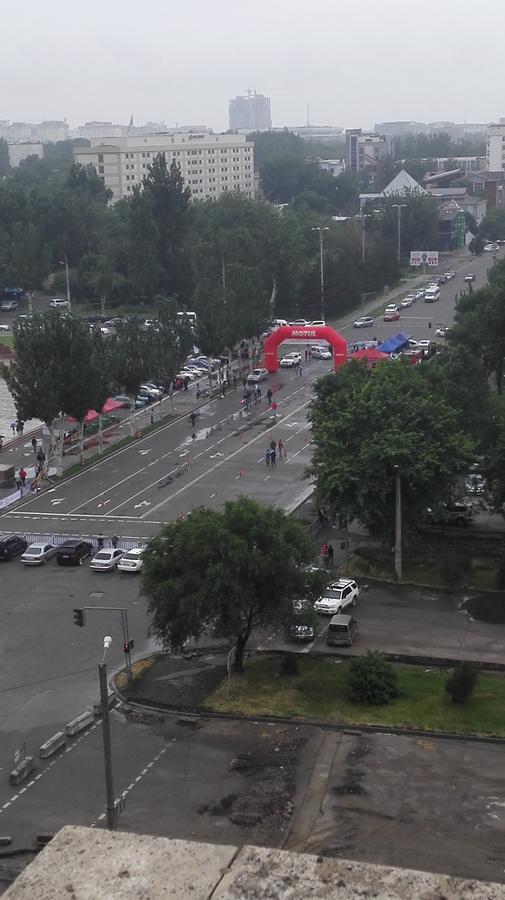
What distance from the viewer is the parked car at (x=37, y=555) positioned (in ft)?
116

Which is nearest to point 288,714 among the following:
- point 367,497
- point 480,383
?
point 367,497

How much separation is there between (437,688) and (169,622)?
6.25m

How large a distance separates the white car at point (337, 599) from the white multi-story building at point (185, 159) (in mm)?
115178

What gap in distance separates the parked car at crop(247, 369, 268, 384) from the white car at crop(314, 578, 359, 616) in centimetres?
3226

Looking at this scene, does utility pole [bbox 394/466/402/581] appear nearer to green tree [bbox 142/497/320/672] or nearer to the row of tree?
green tree [bbox 142/497/320/672]

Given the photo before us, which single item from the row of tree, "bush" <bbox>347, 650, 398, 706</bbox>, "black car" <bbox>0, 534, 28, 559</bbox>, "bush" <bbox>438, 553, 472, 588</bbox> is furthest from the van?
the row of tree

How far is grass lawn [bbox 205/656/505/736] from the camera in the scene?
942 inches

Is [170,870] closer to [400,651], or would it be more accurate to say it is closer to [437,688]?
[437,688]

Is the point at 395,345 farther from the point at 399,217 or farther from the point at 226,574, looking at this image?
the point at 399,217

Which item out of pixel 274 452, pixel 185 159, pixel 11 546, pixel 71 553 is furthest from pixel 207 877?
pixel 185 159

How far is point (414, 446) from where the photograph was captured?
3288 cm

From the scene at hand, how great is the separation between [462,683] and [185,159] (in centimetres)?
13824

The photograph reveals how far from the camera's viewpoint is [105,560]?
113 ft

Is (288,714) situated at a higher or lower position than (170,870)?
lower
